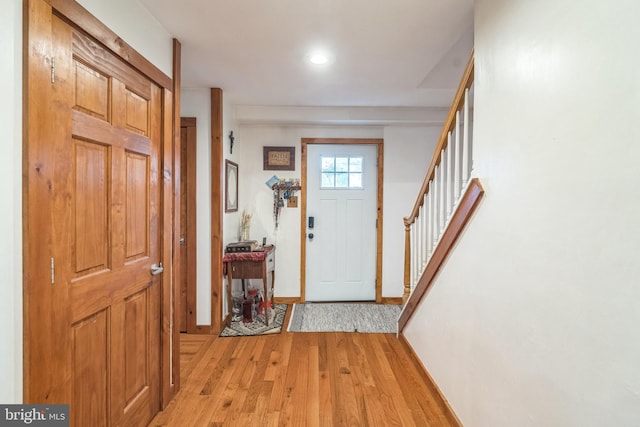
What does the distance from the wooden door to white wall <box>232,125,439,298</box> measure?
6.66 feet

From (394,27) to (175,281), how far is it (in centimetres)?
209

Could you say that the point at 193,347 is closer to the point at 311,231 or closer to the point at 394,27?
the point at 311,231

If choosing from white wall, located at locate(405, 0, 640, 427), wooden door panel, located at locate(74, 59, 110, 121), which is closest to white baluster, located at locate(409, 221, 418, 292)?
white wall, located at locate(405, 0, 640, 427)

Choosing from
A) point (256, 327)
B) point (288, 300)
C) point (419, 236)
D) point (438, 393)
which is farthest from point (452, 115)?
point (288, 300)

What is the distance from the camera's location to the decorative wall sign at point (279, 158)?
153 inches

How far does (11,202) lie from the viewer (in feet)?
3.22

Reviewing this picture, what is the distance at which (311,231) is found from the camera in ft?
13.1

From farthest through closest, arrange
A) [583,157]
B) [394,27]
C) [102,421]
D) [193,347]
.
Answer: [193,347] → [394,27] → [102,421] → [583,157]

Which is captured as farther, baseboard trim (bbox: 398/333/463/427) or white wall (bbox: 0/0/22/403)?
baseboard trim (bbox: 398/333/463/427)

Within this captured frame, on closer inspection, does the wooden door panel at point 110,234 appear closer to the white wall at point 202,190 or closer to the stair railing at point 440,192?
the white wall at point 202,190

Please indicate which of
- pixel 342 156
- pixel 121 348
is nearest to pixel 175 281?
pixel 121 348

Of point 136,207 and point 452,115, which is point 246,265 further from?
point 452,115

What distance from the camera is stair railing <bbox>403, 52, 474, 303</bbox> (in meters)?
1.81

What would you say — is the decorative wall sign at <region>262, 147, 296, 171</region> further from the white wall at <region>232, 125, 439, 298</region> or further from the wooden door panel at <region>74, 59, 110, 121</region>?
the wooden door panel at <region>74, 59, 110, 121</region>
